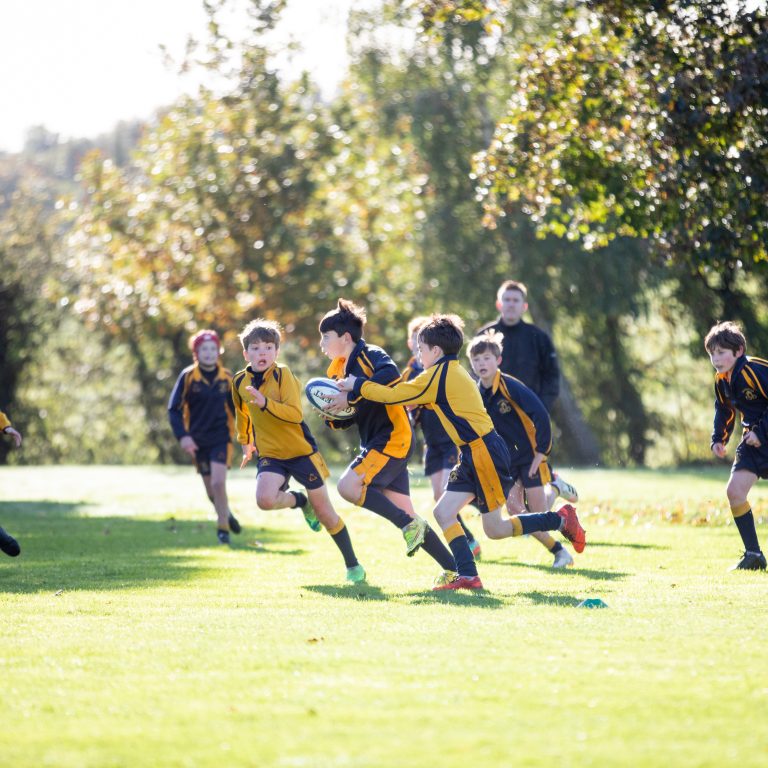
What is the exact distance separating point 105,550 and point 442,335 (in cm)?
504

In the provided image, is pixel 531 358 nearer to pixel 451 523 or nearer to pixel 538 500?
pixel 538 500

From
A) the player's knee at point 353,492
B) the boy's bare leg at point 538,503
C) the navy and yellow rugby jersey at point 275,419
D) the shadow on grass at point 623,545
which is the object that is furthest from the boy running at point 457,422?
the shadow on grass at point 623,545

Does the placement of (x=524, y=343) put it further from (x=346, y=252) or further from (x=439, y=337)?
(x=346, y=252)

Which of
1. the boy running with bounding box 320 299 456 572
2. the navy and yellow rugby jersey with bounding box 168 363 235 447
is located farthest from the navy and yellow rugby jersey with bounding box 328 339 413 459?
the navy and yellow rugby jersey with bounding box 168 363 235 447

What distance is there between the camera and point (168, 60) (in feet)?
118

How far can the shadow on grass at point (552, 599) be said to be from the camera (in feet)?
25.9

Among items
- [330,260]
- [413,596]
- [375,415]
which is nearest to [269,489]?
[375,415]

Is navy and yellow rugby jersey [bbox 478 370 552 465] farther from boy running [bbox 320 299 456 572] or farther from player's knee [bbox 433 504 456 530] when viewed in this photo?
player's knee [bbox 433 504 456 530]

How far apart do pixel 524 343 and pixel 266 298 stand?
77.5ft

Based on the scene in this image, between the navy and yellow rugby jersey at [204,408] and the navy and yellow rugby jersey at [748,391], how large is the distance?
16.4 ft

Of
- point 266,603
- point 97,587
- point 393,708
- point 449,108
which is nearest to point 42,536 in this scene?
point 97,587

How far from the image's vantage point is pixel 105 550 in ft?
40.0

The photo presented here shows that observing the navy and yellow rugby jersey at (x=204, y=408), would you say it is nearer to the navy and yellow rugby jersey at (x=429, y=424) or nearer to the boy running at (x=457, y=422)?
the navy and yellow rugby jersey at (x=429, y=424)

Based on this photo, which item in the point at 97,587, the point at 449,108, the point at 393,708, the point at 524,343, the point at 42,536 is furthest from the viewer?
the point at 449,108
